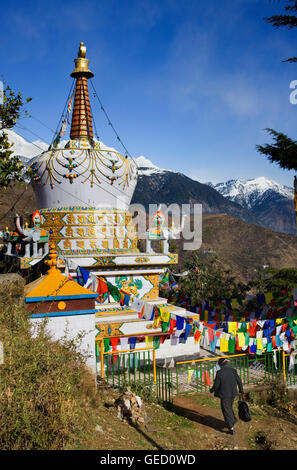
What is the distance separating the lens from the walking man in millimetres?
6785

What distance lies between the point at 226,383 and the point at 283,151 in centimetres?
843

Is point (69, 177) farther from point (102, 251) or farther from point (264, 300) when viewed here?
point (264, 300)

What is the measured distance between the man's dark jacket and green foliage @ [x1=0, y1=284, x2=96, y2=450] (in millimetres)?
2402

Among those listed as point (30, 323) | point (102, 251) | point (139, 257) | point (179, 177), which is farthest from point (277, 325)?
point (179, 177)

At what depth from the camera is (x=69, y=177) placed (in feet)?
46.6

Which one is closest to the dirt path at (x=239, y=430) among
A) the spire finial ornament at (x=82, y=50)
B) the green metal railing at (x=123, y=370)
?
the green metal railing at (x=123, y=370)

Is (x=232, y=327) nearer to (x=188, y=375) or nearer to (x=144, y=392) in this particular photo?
(x=188, y=375)

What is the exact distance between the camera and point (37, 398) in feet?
15.5

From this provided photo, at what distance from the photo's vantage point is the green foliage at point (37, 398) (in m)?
4.38

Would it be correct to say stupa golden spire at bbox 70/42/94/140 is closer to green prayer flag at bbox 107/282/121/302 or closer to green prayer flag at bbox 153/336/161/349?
green prayer flag at bbox 107/282/121/302

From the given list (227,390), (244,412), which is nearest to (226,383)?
(227,390)

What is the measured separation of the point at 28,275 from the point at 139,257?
4.25 meters
